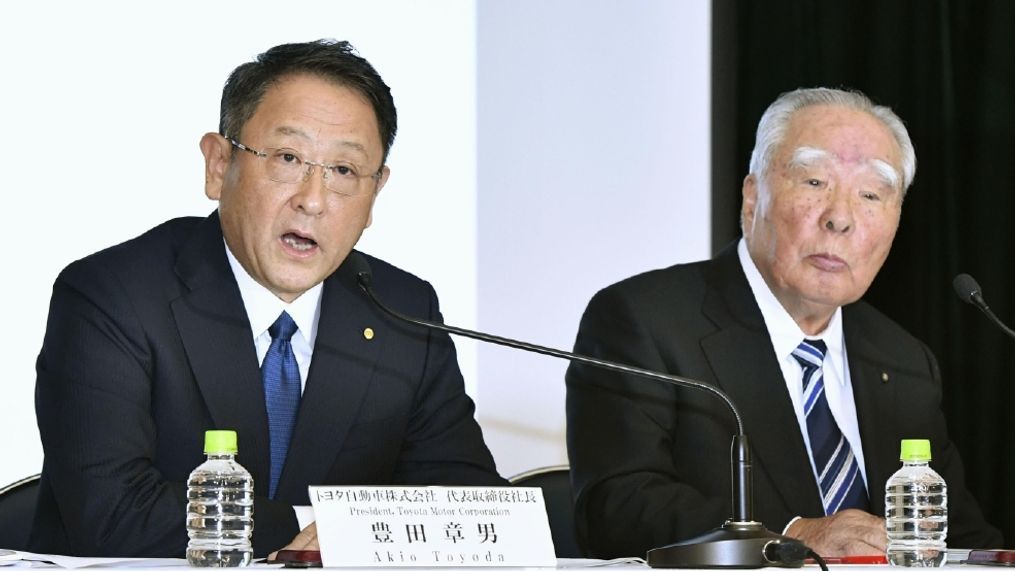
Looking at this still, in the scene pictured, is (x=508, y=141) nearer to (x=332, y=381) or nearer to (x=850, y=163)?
(x=850, y=163)

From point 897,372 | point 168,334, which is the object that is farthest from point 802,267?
point 168,334

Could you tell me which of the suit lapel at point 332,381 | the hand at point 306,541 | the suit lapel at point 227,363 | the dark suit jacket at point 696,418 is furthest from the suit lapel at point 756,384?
the hand at point 306,541

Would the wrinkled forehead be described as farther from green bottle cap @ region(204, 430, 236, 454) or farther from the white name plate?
green bottle cap @ region(204, 430, 236, 454)

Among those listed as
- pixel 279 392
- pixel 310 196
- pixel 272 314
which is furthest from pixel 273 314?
pixel 310 196

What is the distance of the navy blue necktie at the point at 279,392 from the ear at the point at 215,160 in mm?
279

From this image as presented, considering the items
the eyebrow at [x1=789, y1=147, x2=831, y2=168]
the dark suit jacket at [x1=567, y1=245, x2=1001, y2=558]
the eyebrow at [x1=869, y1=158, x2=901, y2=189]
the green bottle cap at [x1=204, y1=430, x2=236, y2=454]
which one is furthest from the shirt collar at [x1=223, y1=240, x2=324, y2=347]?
the eyebrow at [x1=869, y1=158, x2=901, y2=189]

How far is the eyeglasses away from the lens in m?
2.70

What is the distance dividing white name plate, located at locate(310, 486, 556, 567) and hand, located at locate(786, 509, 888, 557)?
62 centimetres

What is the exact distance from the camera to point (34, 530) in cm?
265

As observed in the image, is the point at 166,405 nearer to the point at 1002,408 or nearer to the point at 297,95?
the point at 297,95

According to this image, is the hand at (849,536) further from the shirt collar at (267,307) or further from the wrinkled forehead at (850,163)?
the shirt collar at (267,307)

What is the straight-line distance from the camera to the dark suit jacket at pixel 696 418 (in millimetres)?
2826

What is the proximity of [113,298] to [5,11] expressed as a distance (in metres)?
1.20

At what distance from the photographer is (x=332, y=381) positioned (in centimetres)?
277
